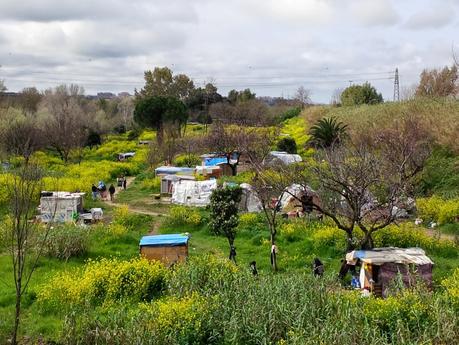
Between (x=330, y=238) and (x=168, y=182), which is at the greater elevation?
(x=168, y=182)

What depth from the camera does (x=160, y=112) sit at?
Answer: 4053 cm

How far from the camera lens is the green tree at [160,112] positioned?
40.3 m

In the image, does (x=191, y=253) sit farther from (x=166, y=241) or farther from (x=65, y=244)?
(x=65, y=244)

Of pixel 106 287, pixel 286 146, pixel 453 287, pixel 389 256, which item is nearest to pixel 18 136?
pixel 286 146

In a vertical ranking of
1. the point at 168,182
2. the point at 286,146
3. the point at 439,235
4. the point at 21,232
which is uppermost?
the point at 286,146

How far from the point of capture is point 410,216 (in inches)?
786

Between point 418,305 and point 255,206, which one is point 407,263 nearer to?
point 418,305

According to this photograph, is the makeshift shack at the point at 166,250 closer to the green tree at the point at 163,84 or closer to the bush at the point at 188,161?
the bush at the point at 188,161

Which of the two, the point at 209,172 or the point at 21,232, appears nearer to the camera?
the point at 21,232

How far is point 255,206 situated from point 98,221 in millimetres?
6047

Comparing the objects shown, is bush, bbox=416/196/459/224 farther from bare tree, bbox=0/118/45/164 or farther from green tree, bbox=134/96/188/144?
green tree, bbox=134/96/188/144

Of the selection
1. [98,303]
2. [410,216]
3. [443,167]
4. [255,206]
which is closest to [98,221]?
[255,206]

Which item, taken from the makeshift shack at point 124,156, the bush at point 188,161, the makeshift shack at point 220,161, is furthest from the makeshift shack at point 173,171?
the makeshift shack at point 124,156

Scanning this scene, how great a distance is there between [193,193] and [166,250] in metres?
9.65
